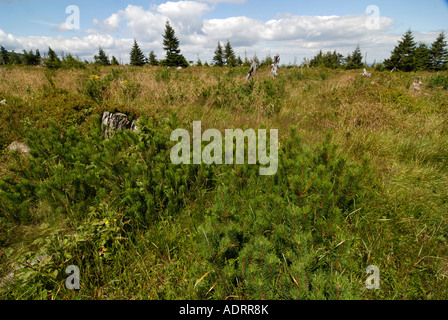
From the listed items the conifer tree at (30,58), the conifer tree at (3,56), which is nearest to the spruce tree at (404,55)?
the conifer tree at (30,58)

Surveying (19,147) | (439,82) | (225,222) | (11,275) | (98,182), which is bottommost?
(11,275)

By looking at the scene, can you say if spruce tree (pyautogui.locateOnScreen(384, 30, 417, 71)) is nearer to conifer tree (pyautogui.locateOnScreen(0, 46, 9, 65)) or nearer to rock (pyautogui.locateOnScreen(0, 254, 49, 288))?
rock (pyautogui.locateOnScreen(0, 254, 49, 288))

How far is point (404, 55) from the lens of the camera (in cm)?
2831

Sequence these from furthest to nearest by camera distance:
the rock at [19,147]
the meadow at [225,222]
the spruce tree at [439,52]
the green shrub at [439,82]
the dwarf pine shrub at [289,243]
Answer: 1. the spruce tree at [439,52]
2. the green shrub at [439,82]
3. the rock at [19,147]
4. the meadow at [225,222]
5. the dwarf pine shrub at [289,243]

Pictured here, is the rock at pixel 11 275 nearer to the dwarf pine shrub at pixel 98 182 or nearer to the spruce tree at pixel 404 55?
the dwarf pine shrub at pixel 98 182

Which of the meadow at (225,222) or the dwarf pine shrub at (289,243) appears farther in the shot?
the meadow at (225,222)

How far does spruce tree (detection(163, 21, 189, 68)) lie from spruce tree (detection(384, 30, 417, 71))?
28504 mm

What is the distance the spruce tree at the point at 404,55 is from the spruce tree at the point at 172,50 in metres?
28.5

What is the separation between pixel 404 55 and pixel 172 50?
32.2 metres

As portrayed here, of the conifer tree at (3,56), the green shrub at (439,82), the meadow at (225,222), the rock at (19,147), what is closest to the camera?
the meadow at (225,222)

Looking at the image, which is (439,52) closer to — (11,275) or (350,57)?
(350,57)

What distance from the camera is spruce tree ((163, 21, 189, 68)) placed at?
31.0 meters

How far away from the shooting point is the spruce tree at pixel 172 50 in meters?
31.0

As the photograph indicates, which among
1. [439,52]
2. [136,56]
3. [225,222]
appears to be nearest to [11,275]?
[225,222]
